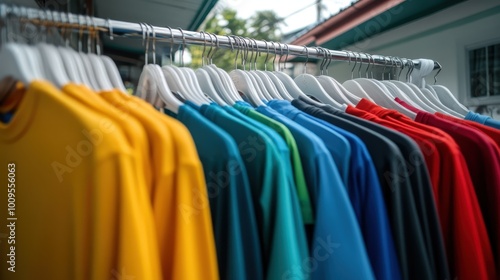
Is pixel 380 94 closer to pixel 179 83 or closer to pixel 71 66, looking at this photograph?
pixel 179 83

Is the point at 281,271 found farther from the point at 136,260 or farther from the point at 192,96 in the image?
the point at 192,96

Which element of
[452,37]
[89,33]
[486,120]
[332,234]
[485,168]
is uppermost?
[452,37]

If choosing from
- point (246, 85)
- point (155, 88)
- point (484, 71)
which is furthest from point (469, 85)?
point (155, 88)

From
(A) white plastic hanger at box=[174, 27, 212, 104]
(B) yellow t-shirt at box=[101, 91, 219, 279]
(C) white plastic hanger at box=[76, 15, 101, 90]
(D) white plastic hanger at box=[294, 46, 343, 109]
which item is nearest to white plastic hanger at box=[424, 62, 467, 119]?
(D) white plastic hanger at box=[294, 46, 343, 109]

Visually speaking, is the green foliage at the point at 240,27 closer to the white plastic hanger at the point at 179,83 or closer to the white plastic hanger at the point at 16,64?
the white plastic hanger at the point at 179,83

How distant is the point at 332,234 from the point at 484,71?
2.06 metres

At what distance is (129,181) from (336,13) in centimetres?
241

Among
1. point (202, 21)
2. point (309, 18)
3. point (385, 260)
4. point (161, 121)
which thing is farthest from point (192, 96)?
point (309, 18)

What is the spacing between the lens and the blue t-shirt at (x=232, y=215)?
1.55ft

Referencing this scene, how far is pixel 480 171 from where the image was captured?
2.15 ft

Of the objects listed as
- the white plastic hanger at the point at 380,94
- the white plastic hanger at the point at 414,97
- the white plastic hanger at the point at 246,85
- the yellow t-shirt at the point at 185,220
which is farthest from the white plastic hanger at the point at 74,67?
the white plastic hanger at the point at 414,97

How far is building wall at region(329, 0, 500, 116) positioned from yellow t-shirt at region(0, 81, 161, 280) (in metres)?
1.80

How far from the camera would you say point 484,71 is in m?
1.95

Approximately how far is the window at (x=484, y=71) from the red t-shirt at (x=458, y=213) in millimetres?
1682
